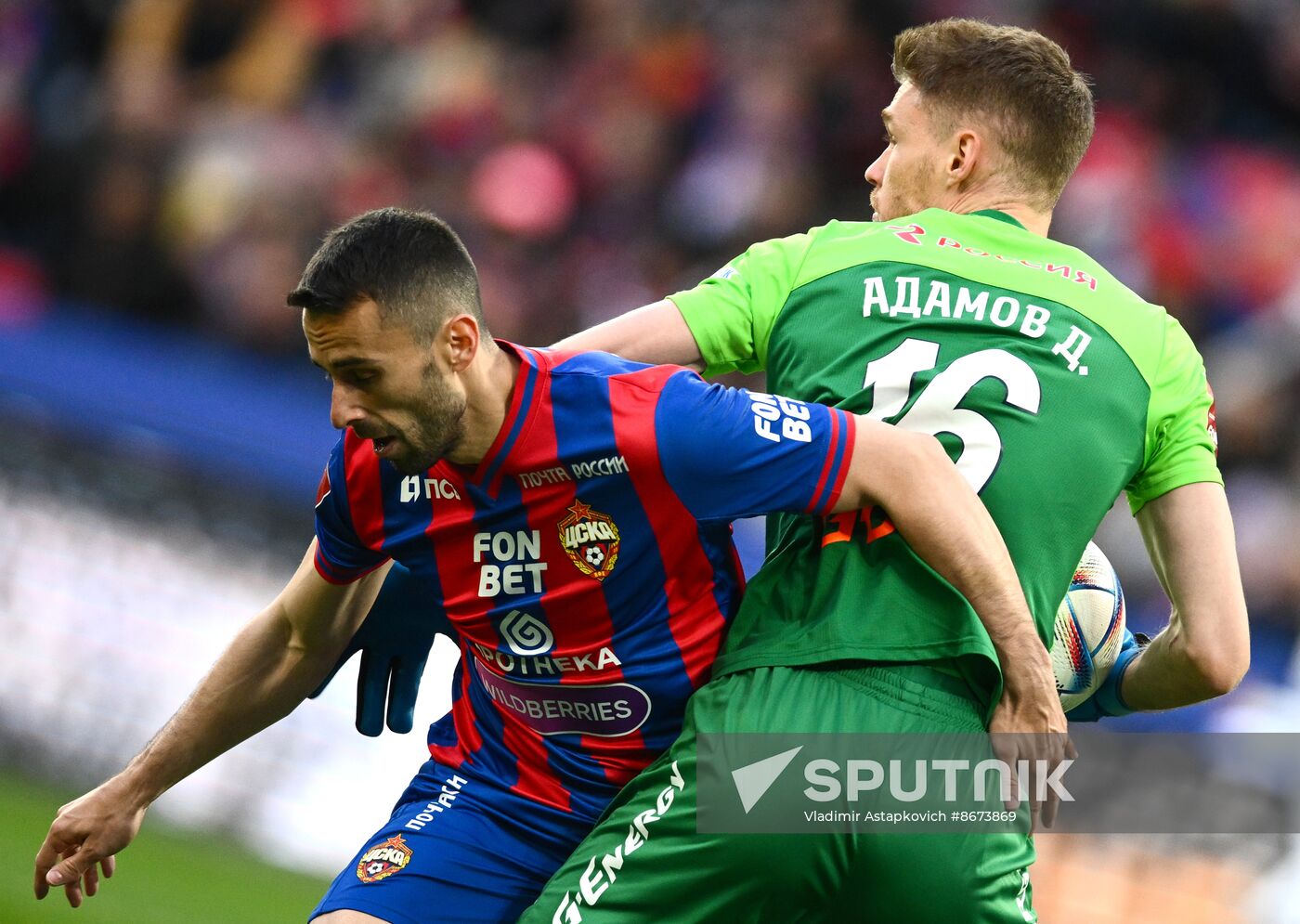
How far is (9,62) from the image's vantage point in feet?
35.1

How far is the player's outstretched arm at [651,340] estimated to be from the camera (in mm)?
3271

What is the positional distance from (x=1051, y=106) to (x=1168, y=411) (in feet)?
2.17

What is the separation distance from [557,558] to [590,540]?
2.9 inches

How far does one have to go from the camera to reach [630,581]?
10.2 feet

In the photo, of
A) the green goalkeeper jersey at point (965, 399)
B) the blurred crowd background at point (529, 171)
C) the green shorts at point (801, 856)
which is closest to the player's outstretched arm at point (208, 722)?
the green shorts at point (801, 856)

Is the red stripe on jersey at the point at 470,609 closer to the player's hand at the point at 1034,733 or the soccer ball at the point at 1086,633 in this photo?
the player's hand at the point at 1034,733

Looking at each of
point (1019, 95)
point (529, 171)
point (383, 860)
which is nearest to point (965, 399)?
point (1019, 95)

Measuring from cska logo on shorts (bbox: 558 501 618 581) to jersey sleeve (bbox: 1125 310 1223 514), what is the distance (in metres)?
0.98

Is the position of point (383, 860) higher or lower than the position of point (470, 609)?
lower

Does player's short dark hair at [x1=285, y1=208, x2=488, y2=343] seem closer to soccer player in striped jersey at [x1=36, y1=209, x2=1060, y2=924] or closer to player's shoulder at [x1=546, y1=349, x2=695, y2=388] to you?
soccer player in striped jersey at [x1=36, y1=209, x2=1060, y2=924]

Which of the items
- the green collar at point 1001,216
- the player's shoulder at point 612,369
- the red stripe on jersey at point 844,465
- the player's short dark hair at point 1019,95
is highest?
the player's short dark hair at point 1019,95

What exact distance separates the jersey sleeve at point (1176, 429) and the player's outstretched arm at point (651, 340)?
2.78ft

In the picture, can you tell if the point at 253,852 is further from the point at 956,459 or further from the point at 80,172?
the point at 80,172

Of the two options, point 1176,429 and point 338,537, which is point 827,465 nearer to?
point 1176,429
